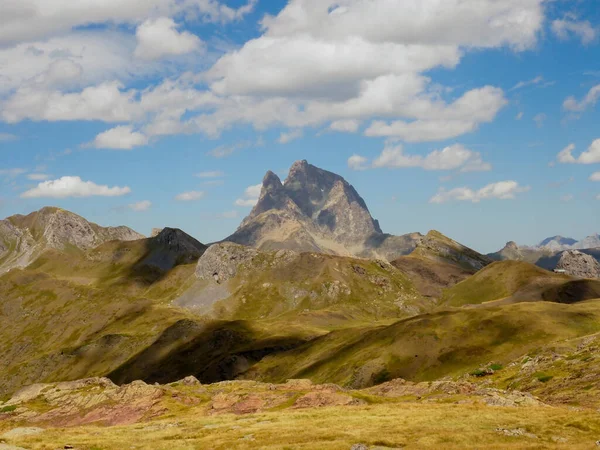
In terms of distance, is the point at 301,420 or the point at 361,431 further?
the point at 301,420

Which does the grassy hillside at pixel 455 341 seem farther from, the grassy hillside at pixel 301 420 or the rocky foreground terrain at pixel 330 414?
the grassy hillside at pixel 301 420

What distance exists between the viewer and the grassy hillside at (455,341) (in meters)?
153

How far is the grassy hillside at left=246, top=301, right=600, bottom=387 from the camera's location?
153 m

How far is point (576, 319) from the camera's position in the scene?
168125 millimetres

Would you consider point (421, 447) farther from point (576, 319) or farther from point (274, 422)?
point (576, 319)

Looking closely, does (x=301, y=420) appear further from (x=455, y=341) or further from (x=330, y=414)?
(x=455, y=341)

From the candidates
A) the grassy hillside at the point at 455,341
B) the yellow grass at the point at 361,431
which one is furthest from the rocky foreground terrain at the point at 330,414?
the grassy hillside at the point at 455,341

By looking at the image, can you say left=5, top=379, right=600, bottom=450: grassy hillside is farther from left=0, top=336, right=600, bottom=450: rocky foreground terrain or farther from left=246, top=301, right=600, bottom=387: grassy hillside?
left=246, top=301, right=600, bottom=387: grassy hillside

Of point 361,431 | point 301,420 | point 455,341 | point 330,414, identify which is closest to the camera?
point 361,431

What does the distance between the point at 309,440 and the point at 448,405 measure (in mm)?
24201

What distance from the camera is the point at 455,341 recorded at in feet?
541

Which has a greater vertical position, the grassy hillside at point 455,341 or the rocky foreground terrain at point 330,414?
the rocky foreground terrain at point 330,414

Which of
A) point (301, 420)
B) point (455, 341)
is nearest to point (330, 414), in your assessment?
point (301, 420)

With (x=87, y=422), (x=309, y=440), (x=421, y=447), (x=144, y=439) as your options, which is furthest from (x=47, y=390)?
(x=421, y=447)
